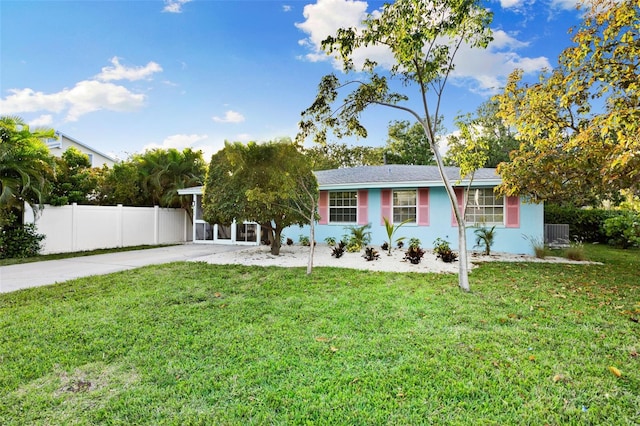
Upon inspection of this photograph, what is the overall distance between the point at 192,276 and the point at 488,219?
400 inches

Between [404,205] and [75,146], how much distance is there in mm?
20862

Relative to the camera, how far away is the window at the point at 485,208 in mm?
11258

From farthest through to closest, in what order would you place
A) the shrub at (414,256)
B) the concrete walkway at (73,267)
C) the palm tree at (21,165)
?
the palm tree at (21,165)
the shrub at (414,256)
the concrete walkway at (73,267)

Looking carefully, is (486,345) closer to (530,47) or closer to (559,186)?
(559,186)

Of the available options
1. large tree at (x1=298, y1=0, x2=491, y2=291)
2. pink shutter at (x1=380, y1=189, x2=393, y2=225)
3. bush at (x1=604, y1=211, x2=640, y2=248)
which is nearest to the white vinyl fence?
large tree at (x1=298, y1=0, x2=491, y2=291)

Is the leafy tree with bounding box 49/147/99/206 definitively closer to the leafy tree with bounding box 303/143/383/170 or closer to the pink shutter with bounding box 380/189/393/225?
the pink shutter with bounding box 380/189/393/225

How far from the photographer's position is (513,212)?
433 inches

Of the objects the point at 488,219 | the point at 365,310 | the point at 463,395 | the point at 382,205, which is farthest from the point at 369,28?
the point at 488,219

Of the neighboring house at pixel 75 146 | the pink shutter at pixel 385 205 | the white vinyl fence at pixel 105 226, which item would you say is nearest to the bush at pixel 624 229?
the pink shutter at pixel 385 205

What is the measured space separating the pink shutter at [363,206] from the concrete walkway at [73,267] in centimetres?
640

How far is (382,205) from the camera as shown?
1261cm

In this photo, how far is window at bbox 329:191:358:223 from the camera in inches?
517

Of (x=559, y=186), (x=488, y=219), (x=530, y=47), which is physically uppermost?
(x=530, y=47)

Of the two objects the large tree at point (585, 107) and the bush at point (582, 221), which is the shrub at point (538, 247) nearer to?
the large tree at point (585, 107)
